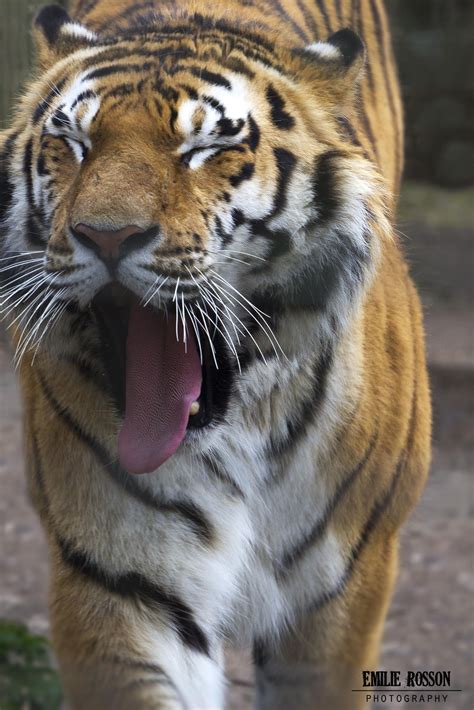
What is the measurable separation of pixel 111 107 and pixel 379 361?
68cm

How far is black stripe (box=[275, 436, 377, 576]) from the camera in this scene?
74.5 inches

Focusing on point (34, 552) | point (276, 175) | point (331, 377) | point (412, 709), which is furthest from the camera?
point (34, 552)

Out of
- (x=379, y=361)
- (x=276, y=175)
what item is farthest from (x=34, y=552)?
(x=276, y=175)

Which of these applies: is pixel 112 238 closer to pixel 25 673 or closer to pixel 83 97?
pixel 83 97

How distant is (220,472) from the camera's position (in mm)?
1803

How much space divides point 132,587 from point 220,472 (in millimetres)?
228

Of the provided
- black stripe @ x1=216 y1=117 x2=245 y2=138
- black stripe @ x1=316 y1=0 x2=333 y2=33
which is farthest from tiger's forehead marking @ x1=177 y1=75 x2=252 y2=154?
black stripe @ x1=316 y1=0 x2=333 y2=33

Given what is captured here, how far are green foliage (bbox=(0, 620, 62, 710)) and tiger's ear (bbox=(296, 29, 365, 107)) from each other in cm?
131

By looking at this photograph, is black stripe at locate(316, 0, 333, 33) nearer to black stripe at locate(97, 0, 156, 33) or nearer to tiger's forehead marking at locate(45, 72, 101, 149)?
black stripe at locate(97, 0, 156, 33)

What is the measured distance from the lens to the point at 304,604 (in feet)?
6.50

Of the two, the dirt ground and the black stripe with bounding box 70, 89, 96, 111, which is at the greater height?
the black stripe with bounding box 70, 89, 96, 111

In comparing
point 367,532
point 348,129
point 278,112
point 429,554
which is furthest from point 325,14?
point 429,554

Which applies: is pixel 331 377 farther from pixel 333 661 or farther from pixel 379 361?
pixel 333 661

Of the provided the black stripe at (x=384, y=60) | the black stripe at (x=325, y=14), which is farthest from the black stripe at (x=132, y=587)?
the black stripe at (x=384, y=60)
